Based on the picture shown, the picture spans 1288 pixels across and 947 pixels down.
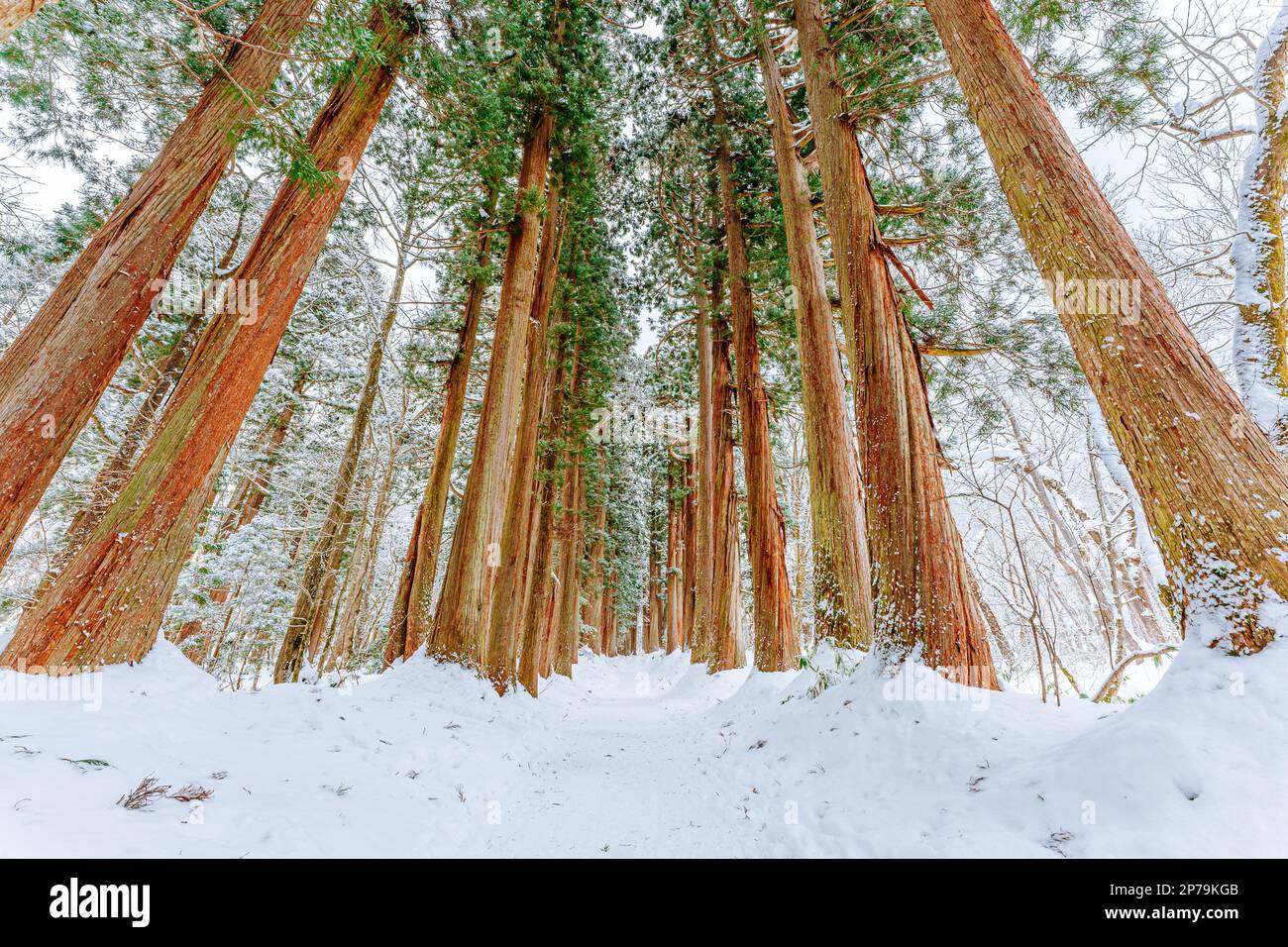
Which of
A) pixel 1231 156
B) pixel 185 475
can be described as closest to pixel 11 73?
pixel 185 475

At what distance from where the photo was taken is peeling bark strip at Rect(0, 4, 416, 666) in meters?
2.88

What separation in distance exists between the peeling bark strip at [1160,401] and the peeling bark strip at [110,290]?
4.99 m

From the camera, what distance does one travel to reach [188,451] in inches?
136

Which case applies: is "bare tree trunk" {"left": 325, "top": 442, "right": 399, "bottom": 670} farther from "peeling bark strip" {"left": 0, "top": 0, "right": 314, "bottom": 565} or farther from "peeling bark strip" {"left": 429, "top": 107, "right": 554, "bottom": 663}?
"peeling bark strip" {"left": 0, "top": 0, "right": 314, "bottom": 565}

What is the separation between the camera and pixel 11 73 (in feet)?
18.8

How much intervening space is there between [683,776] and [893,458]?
2983 millimetres

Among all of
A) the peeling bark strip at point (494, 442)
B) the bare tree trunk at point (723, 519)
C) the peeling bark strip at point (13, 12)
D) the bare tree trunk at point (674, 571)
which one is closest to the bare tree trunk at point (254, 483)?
the peeling bark strip at point (494, 442)

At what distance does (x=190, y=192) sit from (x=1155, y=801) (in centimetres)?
601

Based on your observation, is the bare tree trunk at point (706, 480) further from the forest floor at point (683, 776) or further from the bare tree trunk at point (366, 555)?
the bare tree trunk at point (366, 555)

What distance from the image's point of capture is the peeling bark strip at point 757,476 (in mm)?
6551

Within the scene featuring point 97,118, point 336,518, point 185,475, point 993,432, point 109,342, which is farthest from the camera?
point 336,518

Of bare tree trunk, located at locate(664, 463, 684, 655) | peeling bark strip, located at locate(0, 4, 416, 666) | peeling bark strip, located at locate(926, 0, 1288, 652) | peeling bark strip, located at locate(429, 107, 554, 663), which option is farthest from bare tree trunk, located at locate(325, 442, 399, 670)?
bare tree trunk, located at locate(664, 463, 684, 655)

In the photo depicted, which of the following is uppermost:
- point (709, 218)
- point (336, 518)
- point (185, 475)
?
point (709, 218)
